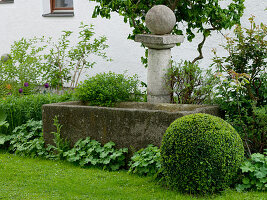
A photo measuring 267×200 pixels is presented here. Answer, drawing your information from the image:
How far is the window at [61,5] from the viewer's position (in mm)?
10930

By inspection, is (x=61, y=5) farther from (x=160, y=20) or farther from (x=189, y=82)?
(x=189, y=82)

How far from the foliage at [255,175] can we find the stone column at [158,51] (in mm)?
1896

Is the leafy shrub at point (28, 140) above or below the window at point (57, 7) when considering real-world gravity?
below

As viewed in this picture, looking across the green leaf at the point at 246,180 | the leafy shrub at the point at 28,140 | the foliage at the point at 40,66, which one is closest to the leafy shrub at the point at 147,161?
the green leaf at the point at 246,180

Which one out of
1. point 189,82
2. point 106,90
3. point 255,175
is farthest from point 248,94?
point 106,90

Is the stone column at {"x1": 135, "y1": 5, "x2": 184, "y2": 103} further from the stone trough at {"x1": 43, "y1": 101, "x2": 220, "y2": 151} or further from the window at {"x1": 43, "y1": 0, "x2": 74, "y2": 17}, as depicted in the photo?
the window at {"x1": 43, "y1": 0, "x2": 74, "y2": 17}

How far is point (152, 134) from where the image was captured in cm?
502

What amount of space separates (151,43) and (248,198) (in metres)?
2.59

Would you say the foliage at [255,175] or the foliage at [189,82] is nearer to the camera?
the foliage at [255,175]

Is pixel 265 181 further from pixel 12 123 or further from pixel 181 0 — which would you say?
pixel 12 123

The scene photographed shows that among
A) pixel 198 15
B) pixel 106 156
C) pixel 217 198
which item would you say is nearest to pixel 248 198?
pixel 217 198

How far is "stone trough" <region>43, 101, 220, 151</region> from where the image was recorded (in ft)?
16.4

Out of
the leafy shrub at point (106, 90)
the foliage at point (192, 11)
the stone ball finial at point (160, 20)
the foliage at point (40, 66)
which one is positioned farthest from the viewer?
the foliage at point (40, 66)

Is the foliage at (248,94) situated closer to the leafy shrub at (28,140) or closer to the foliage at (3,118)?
the leafy shrub at (28,140)
